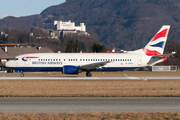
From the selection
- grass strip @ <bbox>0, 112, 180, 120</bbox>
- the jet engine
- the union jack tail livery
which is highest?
the union jack tail livery

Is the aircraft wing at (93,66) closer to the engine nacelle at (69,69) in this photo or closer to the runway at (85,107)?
the engine nacelle at (69,69)

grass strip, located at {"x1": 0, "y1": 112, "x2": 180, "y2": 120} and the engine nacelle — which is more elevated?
the engine nacelle

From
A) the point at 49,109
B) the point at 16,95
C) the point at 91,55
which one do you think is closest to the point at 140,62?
the point at 91,55

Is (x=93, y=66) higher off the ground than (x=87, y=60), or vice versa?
(x=87, y=60)

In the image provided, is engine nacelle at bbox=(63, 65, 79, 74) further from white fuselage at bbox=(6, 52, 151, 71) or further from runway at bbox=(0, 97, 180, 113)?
runway at bbox=(0, 97, 180, 113)

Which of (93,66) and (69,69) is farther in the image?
(93,66)

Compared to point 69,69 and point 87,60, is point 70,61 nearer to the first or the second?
point 69,69

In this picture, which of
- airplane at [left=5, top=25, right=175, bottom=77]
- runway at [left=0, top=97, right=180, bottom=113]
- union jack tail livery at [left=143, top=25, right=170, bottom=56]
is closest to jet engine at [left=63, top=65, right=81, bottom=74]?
airplane at [left=5, top=25, right=175, bottom=77]

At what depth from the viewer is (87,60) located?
46.1 m

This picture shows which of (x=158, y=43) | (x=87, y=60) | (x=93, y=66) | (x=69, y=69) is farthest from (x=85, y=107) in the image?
(x=158, y=43)

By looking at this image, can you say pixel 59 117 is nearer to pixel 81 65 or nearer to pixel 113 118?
pixel 113 118

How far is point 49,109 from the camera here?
53.4 ft

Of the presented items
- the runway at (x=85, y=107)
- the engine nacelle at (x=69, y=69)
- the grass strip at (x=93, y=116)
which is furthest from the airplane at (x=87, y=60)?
the grass strip at (x=93, y=116)

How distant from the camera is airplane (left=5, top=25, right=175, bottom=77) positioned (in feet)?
147
